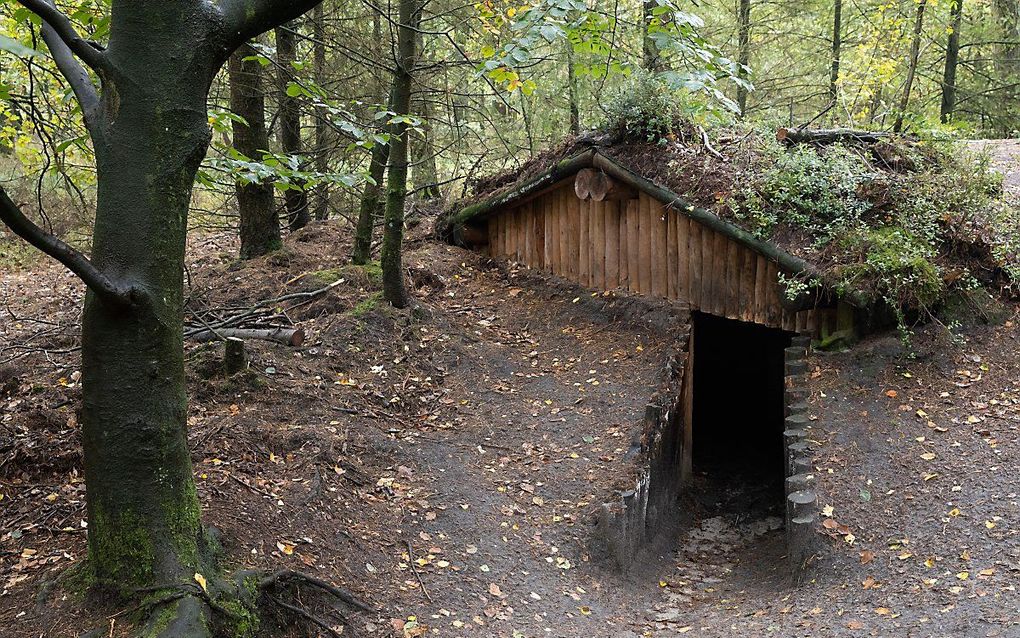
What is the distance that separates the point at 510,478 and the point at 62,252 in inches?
186

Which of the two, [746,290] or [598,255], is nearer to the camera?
[746,290]

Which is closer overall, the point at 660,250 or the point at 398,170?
the point at 398,170

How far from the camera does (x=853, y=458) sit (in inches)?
268

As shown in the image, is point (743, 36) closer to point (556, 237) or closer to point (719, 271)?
point (556, 237)

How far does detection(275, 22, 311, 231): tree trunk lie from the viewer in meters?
9.06

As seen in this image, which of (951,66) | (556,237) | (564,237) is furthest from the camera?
(951,66)

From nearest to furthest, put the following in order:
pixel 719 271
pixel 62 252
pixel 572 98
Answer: pixel 62 252, pixel 719 271, pixel 572 98

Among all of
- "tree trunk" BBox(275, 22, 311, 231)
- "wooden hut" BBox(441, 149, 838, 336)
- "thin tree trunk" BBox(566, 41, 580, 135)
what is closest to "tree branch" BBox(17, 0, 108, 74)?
"tree trunk" BBox(275, 22, 311, 231)

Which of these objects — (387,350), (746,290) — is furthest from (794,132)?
(387,350)

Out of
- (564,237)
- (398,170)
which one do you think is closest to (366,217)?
(398,170)

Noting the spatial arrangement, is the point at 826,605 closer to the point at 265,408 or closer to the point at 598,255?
the point at 265,408

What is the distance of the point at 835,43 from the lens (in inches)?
644

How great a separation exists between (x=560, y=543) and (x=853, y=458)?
8.88ft

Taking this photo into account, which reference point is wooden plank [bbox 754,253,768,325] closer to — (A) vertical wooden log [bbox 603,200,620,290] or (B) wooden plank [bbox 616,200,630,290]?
(B) wooden plank [bbox 616,200,630,290]
